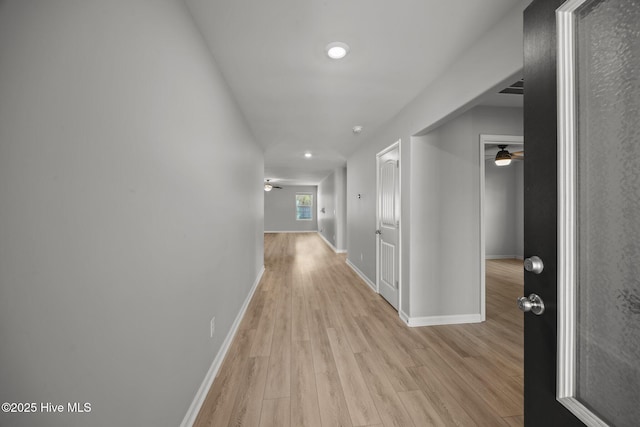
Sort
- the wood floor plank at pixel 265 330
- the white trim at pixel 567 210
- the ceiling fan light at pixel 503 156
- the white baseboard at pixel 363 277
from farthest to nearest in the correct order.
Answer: the ceiling fan light at pixel 503 156
the white baseboard at pixel 363 277
the wood floor plank at pixel 265 330
the white trim at pixel 567 210

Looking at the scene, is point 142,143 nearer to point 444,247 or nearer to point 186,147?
point 186,147

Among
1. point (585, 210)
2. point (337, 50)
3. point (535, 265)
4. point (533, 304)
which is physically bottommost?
point (533, 304)

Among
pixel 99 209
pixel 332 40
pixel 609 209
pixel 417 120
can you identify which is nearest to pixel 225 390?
pixel 99 209

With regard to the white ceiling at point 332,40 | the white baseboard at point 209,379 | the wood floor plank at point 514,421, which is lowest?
the wood floor plank at point 514,421

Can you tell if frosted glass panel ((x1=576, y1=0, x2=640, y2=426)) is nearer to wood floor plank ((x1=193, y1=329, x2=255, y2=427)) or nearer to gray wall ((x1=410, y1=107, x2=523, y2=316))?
wood floor plank ((x1=193, y1=329, x2=255, y2=427))

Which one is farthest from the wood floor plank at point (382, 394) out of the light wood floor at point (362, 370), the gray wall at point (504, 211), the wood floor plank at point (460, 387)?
Answer: the gray wall at point (504, 211)

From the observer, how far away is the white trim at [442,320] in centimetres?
277

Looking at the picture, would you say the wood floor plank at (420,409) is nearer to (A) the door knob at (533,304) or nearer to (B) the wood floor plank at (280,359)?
(B) the wood floor plank at (280,359)

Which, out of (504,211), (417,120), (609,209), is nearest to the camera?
(609,209)

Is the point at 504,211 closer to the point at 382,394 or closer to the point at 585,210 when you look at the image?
the point at 382,394

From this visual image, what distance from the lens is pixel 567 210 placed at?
0.82 metres

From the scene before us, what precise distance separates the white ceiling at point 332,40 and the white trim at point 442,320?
7.91 feet

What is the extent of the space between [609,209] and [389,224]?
2.69m

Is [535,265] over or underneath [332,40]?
underneath
